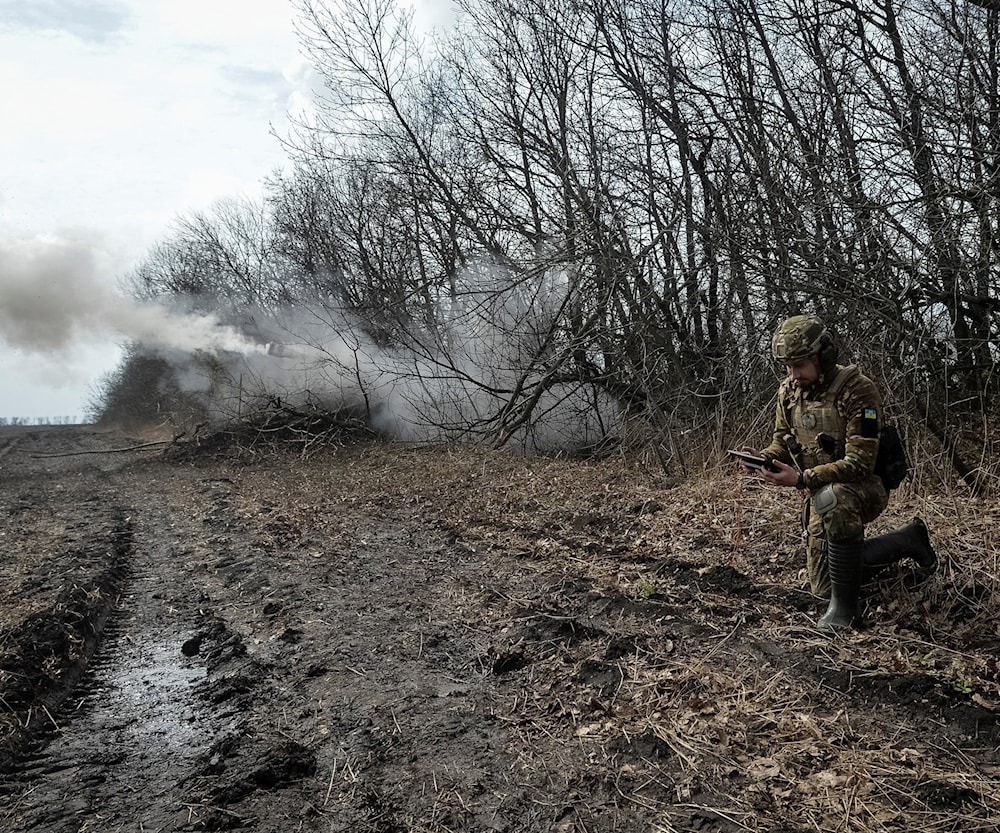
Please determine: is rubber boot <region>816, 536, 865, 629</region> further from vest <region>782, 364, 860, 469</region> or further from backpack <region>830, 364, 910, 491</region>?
vest <region>782, 364, 860, 469</region>

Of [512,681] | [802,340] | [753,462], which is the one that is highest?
[802,340]

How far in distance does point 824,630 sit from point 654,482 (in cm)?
490

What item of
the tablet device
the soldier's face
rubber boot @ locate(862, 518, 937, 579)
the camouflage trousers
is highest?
the soldier's face

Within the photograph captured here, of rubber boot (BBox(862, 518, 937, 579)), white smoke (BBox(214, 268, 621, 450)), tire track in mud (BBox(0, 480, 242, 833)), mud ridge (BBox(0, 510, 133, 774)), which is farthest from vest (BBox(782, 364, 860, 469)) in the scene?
white smoke (BBox(214, 268, 621, 450))

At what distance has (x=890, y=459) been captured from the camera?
14.5ft

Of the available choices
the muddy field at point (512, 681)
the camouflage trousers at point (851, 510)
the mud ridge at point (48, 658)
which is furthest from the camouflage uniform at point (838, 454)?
the mud ridge at point (48, 658)

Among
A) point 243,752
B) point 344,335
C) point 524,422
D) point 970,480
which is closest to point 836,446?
point 970,480

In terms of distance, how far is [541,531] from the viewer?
778 centimetres

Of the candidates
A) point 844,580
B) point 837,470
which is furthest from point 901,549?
point 837,470

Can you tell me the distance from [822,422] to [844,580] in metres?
0.91

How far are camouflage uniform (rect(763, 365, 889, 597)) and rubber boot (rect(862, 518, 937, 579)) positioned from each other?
0.25 metres

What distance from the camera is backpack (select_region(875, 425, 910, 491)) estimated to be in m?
4.41

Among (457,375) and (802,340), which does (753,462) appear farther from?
(457,375)

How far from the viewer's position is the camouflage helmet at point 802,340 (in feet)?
14.6
